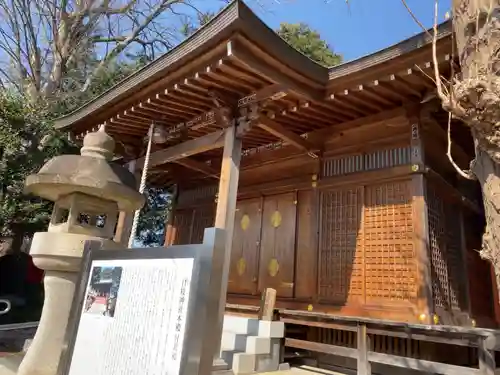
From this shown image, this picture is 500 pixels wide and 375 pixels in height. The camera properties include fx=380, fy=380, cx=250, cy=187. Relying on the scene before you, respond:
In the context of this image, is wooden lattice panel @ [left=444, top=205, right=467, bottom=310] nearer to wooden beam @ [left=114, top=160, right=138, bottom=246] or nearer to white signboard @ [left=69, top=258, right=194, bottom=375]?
white signboard @ [left=69, top=258, right=194, bottom=375]

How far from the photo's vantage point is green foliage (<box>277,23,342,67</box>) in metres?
13.1

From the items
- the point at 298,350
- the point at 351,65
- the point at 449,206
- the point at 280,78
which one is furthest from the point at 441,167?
the point at 298,350

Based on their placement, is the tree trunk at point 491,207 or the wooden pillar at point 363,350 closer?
the tree trunk at point 491,207

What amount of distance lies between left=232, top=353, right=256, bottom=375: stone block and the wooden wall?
150 cm

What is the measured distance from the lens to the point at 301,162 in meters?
7.01

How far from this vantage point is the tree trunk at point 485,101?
232 centimetres

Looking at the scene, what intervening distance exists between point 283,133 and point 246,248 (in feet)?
8.53

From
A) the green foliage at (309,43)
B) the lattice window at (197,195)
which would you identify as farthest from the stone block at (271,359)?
Answer: the green foliage at (309,43)

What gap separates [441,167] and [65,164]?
5.67m

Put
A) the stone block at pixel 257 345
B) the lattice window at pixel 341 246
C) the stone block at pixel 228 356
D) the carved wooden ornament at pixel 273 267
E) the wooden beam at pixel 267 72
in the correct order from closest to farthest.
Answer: the wooden beam at pixel 267 72 → the stone block at pixel 228 356 → the stone block at pixel 257 345 → the lattice window at pixel 341 246 → the carved wooden ornament at pixel 273 267

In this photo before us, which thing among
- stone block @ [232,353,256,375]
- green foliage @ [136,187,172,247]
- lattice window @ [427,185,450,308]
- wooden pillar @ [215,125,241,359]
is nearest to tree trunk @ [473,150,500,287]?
wooden pillar @ [215,125,241,359]

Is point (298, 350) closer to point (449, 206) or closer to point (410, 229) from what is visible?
point (410, 229)

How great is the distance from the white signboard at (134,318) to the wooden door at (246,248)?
4736 millimetres

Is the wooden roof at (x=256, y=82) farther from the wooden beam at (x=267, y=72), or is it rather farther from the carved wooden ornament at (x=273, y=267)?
the carved wooden ornament at (x=273, y=267)
